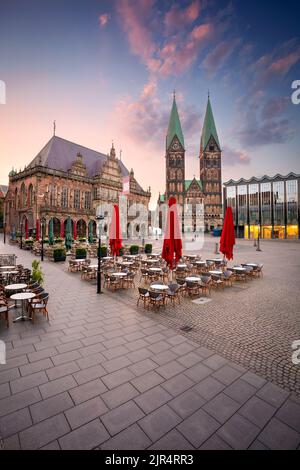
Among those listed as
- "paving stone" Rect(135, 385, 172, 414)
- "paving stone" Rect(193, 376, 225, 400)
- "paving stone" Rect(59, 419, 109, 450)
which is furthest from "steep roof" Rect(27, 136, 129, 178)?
"paving stone" Rect(193, 376, 225, 400)

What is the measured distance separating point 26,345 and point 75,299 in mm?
3849

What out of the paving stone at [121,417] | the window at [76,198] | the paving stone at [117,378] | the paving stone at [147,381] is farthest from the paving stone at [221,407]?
the window at [76,198]

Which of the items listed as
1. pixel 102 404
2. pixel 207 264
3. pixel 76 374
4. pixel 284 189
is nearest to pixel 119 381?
pixel 102 404

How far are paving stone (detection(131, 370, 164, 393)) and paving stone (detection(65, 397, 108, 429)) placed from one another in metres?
0.76

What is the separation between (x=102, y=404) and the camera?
3.85 m

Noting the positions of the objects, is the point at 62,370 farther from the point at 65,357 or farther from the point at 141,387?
the point at 141,387

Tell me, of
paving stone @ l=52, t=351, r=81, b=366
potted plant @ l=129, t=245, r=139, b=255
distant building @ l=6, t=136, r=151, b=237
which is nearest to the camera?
paving stone @ l=52, t=351, r=81, b=366

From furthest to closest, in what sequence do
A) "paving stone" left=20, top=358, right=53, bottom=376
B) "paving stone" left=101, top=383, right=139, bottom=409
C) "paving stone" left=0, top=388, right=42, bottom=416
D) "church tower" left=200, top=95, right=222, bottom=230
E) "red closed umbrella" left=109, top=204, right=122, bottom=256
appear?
"church tower" left=200, top=95, right=222, bottom=230, "red closed umbrella" left=109, top=204, right=122, bottom=256, "paving stone" left=20, top=358, right=53, bottom=376, "paving stone" left=101, top=383, right=139, bottom=409, "paving stone" left=0, top=388, right=42, bottom=416

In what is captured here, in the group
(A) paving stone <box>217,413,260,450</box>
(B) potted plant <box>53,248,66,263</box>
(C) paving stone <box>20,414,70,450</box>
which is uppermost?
(B) potted plant <box>53,248,66,263</box>

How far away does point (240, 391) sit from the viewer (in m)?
4.20

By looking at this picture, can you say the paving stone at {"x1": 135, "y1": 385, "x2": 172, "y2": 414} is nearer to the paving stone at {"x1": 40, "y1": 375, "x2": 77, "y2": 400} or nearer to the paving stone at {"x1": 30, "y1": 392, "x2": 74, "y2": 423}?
the paving stone at {"x1": 30, "y1": 392, "x2": 74, "y2": 423}

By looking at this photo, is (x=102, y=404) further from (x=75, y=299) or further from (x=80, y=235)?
(x=80, y=235)

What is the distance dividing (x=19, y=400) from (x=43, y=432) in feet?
3.22

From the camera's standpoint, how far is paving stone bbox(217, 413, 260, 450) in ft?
10.3
